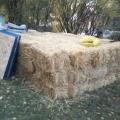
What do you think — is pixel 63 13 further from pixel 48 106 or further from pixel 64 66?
pixel 48 106

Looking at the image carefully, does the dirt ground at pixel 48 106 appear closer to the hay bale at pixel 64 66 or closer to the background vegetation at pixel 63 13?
the hay bale at pixel 64 66

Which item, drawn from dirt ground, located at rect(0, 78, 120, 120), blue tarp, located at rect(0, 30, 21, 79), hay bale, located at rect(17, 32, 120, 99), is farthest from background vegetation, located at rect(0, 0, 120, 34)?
dirt ground, located at rect(0, 78, 120, 120)

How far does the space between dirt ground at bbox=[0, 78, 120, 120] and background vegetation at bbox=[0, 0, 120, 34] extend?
8.80ft

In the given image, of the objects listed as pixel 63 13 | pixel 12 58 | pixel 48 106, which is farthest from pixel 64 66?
pixel 63 13

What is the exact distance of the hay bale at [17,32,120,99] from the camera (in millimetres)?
3232

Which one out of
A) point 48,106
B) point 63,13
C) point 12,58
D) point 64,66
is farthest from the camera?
point 63,13

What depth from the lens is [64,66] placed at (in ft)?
10.8

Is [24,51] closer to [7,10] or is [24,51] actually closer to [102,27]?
[7,10]

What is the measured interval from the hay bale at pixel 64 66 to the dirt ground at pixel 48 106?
0.14 metres

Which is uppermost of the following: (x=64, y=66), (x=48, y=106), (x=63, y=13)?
(x=64, y=66)

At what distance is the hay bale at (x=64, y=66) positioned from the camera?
323 centimetres

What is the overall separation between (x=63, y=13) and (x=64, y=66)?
13.2 ft

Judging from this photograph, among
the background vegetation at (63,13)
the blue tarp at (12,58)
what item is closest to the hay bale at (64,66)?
the blue tarp at (12,58)

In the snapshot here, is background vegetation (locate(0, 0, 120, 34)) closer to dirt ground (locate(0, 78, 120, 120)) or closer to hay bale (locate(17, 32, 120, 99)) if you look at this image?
hay bale (locate(17, 32, 120, 99))
